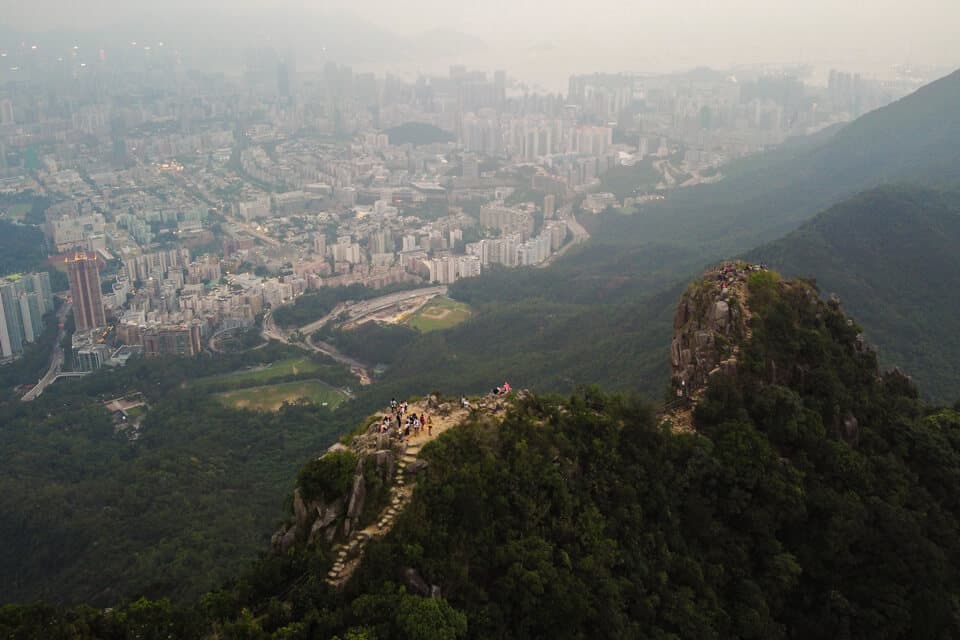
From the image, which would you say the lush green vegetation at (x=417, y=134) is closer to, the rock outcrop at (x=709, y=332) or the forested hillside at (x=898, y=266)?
the forested hillside at (x=898, y=266)

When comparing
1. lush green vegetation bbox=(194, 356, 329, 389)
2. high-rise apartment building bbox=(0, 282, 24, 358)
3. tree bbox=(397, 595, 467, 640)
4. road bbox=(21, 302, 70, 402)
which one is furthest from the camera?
high-rise apartment building bbox=(0, 282, 24, 358)

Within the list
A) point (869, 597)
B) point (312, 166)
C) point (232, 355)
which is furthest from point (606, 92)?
point (869, 597)

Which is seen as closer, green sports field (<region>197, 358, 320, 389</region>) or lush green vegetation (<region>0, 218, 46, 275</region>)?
green sports field (<region>197, 358, 320, 389</region>)

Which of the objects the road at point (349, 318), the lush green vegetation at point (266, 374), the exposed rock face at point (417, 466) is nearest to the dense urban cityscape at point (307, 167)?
the road at point (349, 318)

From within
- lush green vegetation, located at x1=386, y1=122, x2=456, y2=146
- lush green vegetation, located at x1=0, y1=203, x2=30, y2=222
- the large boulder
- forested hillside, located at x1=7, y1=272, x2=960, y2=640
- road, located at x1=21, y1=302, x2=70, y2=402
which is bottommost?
road, located at x1=21, y1=302, x2=70, y2=402

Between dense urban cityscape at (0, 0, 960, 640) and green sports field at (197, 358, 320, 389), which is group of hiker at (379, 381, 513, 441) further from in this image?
green sports field at (197, 358, 320, 389)

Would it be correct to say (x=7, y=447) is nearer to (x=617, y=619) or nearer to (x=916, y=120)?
(x=617, y=619)

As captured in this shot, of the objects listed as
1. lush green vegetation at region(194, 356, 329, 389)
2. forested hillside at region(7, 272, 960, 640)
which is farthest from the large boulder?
lush green vegetation at region(194, 356, 329, 389)
